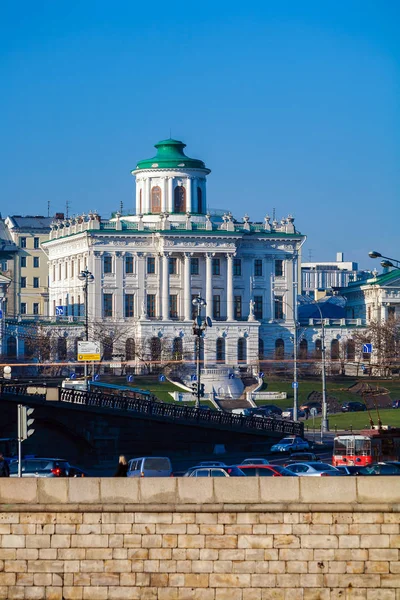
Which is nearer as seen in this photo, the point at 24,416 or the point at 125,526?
the point at 125,526

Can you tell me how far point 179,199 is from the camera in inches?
6668

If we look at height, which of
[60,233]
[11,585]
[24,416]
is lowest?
[11,585]

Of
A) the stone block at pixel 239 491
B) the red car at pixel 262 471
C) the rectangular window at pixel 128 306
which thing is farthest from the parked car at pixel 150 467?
the rectangular window at pixel 128 306

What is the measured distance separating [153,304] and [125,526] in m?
123

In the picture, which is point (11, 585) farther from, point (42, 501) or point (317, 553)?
point (317, 553)

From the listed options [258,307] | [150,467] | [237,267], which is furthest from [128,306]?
[150,467]

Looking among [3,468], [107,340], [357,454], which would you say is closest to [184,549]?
[3,468]

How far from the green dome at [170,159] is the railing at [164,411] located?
77011mm

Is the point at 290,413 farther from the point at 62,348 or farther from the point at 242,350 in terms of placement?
the point at 242,350

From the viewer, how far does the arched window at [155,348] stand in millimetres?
153688

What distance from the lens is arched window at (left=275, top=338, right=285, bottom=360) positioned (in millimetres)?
162238

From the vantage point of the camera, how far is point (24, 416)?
55406 mm

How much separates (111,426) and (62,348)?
6453cm

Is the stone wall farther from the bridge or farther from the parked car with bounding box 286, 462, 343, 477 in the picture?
the bridge
